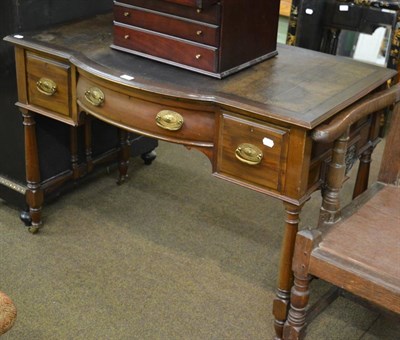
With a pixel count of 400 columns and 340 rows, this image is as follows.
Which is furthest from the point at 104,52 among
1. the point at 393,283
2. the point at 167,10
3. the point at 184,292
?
the point at 393,283

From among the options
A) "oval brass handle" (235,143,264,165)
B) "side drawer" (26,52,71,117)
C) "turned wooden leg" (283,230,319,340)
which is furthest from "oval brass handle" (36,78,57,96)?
"turned wooden leg" (283,230,319,340)

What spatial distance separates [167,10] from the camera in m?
2.27

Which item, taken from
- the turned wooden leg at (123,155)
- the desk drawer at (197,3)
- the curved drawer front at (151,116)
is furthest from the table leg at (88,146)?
the desk drawer at (197,3)

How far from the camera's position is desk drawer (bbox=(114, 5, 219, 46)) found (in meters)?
2.20

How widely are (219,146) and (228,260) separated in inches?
30.9

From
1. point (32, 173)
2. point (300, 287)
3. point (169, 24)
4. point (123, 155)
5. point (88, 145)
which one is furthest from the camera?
point (123, 155)

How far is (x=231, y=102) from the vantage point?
2.07m

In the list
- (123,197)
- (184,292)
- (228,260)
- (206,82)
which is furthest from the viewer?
(123,197)

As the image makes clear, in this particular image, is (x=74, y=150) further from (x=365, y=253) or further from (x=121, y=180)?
(x=365, y=253)

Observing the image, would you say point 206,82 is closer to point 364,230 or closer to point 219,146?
point 219,146

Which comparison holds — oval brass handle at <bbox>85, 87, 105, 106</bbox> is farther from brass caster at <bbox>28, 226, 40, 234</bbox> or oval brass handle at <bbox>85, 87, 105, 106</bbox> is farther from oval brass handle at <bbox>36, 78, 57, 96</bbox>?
brass caster at <bbox>28, 226, 40, 234</bbox>

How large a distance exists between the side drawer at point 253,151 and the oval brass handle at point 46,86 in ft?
2.33

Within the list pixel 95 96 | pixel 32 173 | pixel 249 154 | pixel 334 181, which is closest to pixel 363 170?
pixel 334 181

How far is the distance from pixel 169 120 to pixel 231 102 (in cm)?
22
